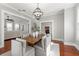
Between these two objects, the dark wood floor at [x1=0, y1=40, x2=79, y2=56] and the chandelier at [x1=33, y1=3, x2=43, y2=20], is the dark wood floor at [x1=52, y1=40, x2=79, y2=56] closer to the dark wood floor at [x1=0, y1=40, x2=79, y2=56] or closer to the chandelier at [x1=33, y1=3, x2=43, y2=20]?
the dark wood floor at [x1=0, y1=40, x2=79, y2=56]

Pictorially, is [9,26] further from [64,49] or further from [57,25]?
[64,49]

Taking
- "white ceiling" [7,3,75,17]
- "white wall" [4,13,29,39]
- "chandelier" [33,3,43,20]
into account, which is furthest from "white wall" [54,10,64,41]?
"white wall" [4,13,29,39]

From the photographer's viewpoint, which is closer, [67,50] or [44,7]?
[44,7]

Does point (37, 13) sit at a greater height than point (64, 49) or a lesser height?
greater

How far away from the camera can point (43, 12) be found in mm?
1247

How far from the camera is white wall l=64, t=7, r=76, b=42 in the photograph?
1204mm

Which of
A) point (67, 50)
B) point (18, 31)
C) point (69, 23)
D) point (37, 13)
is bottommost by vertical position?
point (67, 50)

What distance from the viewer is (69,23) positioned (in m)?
1.24

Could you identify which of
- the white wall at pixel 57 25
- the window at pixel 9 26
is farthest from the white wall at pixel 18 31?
the white wall at pixel 57 25

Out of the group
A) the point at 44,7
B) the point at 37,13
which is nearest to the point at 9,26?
the point at 37,13

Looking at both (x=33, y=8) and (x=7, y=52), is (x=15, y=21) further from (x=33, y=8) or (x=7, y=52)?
(x=7, y=52)

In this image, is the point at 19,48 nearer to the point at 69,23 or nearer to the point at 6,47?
the point at 6,47

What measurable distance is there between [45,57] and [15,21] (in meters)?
0.71

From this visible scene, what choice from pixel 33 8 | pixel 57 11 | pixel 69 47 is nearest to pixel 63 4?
pixel 57 11
